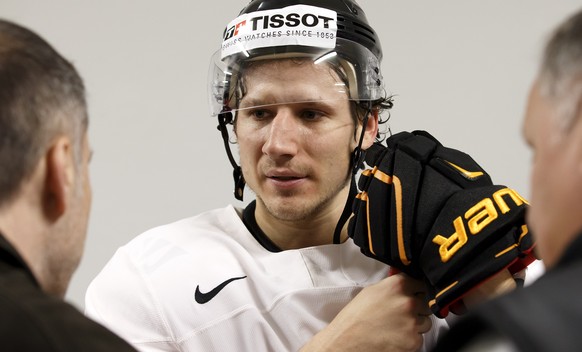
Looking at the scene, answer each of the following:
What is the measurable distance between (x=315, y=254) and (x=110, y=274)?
447 mm

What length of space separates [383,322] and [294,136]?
45 cm

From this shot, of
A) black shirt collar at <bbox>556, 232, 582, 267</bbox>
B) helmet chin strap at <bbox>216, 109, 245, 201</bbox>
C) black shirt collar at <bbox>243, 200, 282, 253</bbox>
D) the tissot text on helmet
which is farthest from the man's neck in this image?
black shirt collar at <bbox>556, 232, 582, 267</bbox>

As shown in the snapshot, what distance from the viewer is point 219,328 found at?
63.4 inches

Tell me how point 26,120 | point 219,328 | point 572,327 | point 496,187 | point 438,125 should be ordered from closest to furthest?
point 572,327, point 26,120, point 496,187, point 219,328, point 438,125

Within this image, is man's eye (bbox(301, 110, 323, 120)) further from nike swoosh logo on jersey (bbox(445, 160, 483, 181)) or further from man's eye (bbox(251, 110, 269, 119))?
nike swoosh logo on jersey (bbox(445, 160, 483, 181))

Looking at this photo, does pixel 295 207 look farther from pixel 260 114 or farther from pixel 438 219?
pixel 438 219

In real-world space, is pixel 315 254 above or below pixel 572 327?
below

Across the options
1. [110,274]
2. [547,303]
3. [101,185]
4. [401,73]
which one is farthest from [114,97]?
[547,303]

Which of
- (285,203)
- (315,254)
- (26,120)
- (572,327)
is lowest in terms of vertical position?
(315,254)

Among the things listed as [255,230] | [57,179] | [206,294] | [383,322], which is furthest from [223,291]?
[57,179]

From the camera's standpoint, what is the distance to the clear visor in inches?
68.2

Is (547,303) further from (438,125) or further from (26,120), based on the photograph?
(438,125)

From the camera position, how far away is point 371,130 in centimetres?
191

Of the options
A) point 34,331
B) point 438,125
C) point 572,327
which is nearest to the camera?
point 572,327
